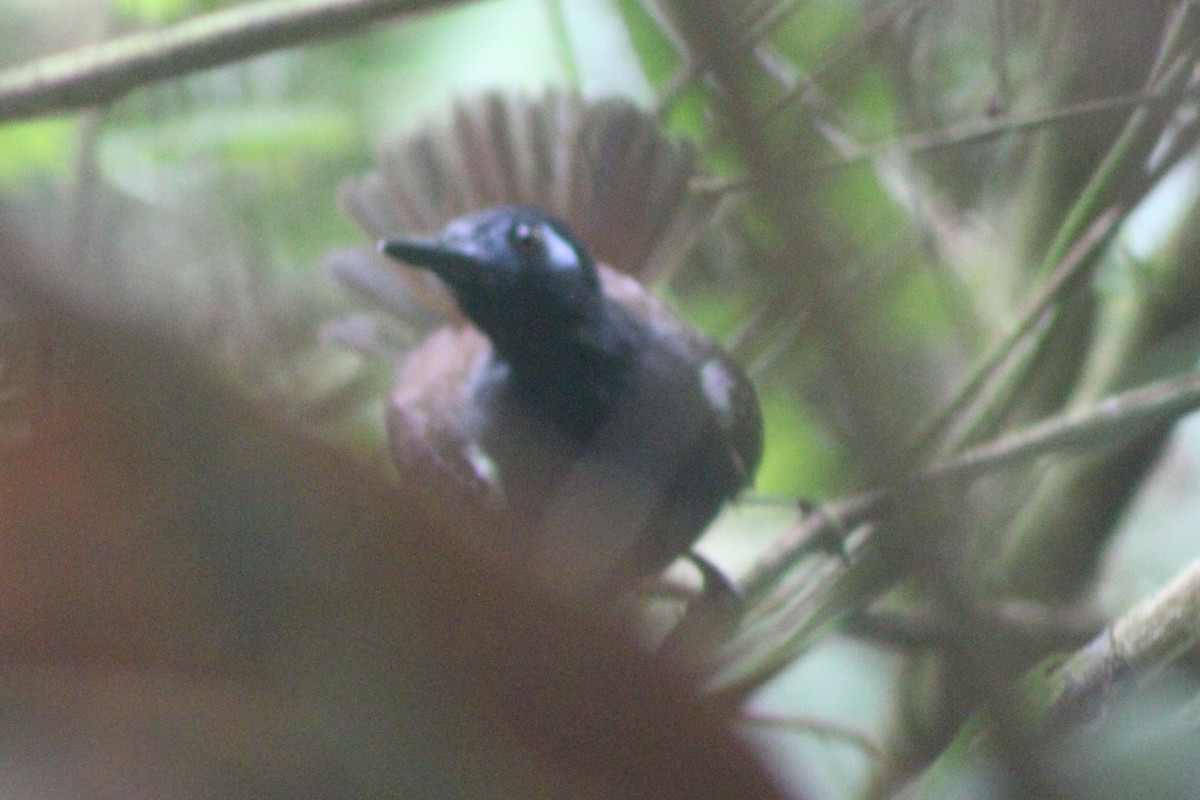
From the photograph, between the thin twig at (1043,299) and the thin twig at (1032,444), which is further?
the thin twig at (1043,299)

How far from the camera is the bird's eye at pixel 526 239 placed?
71 cm

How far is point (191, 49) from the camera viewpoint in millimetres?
723

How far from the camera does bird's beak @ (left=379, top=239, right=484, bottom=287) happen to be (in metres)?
0.69

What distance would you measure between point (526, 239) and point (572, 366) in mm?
73

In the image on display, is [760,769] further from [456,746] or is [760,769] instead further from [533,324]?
[533,324]

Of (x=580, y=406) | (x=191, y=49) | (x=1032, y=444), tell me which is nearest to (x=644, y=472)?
(x=580, y=406)

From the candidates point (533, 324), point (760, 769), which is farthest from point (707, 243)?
point (760, 769)

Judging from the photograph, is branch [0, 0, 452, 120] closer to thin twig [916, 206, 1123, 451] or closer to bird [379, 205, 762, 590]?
bird [379, 205, 762, 590]

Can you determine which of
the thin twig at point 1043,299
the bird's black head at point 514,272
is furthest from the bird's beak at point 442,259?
the thin twig at point 1043,299

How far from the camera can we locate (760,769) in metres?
0.42

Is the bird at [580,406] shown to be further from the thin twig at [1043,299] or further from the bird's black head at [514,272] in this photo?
the thin twig at [1043,299]

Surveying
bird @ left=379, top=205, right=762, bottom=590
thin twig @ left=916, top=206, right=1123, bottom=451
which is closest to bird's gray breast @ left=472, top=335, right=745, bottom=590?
bird @ left=379, top=205, right=762, bottom=590

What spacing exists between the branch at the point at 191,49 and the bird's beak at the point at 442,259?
0.13 metres

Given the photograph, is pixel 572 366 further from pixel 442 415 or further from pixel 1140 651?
pixel 1140 651
